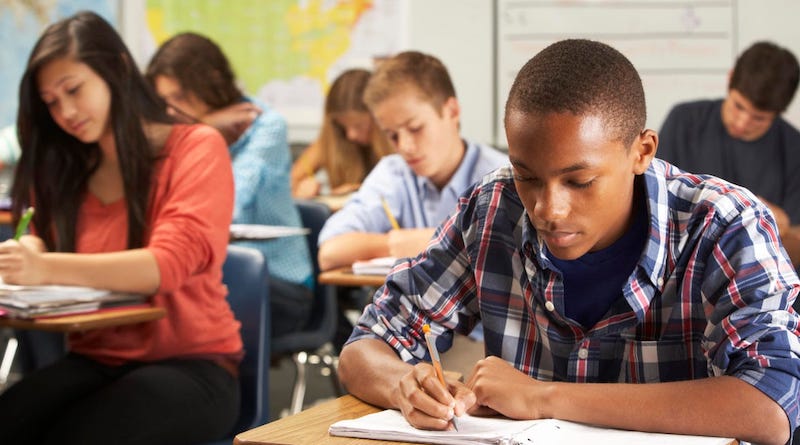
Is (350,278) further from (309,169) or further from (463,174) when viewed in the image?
(309,169)

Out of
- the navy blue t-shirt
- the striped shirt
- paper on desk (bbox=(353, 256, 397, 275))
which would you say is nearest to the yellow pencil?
paper on desk (bbox=(353, 256, 397, 275))

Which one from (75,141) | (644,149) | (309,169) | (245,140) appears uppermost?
(644,149)

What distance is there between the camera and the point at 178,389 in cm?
205

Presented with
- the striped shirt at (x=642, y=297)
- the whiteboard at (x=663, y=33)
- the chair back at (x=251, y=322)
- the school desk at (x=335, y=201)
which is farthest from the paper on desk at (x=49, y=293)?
the whiteboard at (x=663, y=33)

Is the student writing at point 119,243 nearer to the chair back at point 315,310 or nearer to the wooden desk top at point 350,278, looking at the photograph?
the wooden desk top at point 350,278

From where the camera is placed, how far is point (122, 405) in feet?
6.46

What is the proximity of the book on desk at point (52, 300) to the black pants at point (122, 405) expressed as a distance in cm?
15

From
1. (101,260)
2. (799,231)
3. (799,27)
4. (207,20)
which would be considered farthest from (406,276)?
(207,20)

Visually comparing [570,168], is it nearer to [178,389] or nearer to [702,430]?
[702,430]

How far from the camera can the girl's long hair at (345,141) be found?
16.4 ft

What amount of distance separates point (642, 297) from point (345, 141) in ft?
12.3

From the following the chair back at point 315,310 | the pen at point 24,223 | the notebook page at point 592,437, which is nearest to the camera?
the notebook page at point 592,437

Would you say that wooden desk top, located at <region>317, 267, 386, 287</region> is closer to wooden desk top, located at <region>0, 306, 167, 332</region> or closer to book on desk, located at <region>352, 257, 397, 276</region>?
book on desk, located at <region>352, 257, 397, 276</region>

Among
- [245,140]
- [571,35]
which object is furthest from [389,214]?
[571,35]
